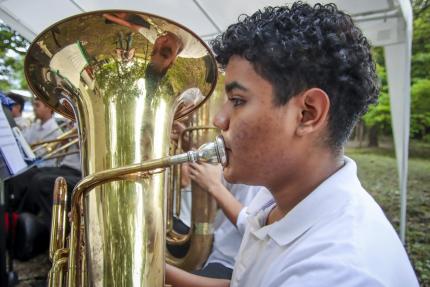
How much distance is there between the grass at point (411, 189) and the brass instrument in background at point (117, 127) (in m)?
3.12

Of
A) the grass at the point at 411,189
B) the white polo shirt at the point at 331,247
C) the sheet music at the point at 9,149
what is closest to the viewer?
the white polo shirt at the point at 331,247

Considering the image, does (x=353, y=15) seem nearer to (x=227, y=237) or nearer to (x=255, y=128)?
(x=227, y=237)

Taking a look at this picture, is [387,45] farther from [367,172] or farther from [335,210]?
[367,172]

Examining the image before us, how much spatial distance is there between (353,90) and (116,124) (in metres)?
0.69

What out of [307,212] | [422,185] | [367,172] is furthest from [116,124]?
[367,172]

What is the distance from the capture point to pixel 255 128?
33.3 inches

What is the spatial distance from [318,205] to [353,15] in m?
2.78

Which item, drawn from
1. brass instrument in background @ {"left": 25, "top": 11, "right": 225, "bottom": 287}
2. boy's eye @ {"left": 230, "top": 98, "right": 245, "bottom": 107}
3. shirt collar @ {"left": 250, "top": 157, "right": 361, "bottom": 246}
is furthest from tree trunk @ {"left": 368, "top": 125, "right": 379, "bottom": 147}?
boy's eye @ {"left": 230, "top": 98, "right": 245, "bottom": 107}

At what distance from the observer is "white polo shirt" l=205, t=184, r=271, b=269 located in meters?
1.69

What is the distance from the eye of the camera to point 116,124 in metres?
1.09

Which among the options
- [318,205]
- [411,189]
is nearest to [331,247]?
[318,205]

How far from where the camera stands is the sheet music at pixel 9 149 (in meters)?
1.60

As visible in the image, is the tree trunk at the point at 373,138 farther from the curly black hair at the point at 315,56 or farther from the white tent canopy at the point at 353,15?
the curly black hair at the point at 315,56

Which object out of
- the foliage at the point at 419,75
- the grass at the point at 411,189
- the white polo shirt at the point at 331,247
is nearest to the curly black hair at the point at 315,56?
the white polo shirt at the point at 331,247
